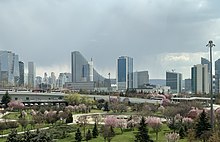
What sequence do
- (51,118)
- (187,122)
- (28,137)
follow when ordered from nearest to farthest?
(28,137) < (187,122) < (51,118)

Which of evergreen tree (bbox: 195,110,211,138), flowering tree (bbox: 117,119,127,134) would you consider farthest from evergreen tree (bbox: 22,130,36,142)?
flowering tree (bbox: 117,119,127,134)

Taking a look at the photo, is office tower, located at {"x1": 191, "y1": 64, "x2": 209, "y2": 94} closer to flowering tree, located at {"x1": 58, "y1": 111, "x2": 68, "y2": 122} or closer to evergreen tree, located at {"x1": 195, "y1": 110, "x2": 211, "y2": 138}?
flowering tree, located at {"x1": 58, "y1": 111, "x2": 68, "y2": 122}

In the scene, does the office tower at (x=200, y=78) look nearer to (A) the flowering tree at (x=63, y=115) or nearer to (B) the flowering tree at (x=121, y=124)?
(A) the flowering tree at (x=63, y=115)

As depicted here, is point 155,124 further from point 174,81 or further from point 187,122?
point 174,81

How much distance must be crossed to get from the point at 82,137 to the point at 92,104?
39132 millimetres

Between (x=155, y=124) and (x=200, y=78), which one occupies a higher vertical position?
(x=200, y=78)

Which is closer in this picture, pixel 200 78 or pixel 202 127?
pixel 202 127

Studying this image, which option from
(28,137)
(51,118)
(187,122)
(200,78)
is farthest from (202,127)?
(200,78)

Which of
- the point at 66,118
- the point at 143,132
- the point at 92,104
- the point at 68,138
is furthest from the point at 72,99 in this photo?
the point at 143,132

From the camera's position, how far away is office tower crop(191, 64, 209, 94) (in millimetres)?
120125

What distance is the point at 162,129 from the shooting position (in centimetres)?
4384

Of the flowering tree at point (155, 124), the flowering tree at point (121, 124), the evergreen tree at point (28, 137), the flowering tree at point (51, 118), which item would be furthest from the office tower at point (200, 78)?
the evergreen tree at point (28, 137)

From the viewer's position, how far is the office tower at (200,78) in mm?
120125

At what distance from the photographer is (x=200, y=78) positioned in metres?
131
